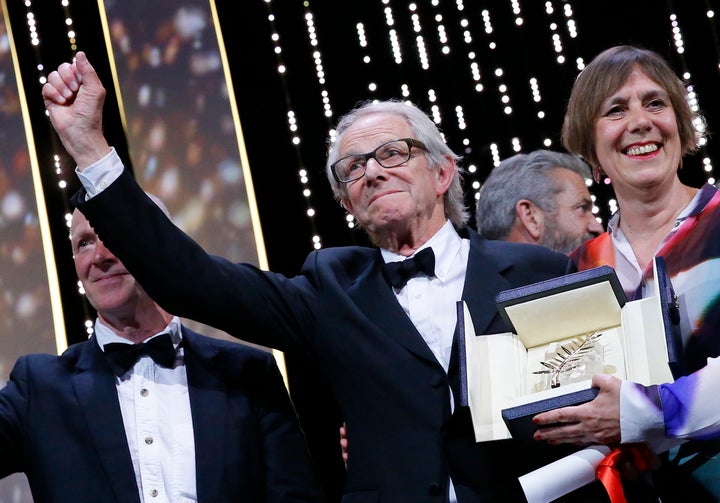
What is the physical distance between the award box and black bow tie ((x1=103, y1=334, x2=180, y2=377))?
0.79 metres

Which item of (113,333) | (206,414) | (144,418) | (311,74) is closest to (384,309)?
(206,414)

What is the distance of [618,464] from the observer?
1.82 m

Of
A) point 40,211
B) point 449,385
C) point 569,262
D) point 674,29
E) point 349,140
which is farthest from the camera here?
point 674,29

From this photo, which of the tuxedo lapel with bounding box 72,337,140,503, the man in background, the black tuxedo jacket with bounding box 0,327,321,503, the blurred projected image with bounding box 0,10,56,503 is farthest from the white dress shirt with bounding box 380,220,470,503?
the blurred projected image with bounding box 0,10,56,503

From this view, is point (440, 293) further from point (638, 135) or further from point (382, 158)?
point (638, 135)

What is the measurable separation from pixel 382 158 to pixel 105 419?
0.84 m

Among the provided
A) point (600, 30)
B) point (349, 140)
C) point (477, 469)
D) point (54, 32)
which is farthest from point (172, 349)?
point (600, 30)

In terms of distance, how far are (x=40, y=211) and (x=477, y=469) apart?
2346 millimetres

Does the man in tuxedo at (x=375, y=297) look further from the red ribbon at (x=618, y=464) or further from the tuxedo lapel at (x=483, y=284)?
the red ribbon at (x=618, y=464)

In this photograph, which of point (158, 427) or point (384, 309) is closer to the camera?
point (384, 309)

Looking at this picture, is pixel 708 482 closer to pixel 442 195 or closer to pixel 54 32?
pixel 442 195

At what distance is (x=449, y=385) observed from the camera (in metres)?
2.05

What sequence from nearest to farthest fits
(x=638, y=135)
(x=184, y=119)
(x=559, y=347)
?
(x=559, y=347) < (x=638, y=135) < (x=184, y=119)

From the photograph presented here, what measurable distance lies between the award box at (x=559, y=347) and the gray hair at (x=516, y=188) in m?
1.59
